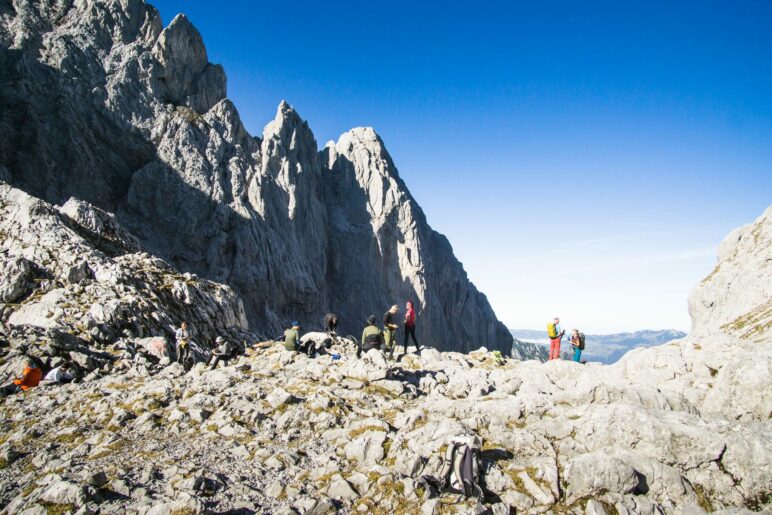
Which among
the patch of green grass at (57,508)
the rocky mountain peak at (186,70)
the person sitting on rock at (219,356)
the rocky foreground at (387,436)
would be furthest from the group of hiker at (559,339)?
the rocky mountain peak at (186,70)

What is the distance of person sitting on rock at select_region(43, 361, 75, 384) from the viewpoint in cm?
1856

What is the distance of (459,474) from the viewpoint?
31.7 ft

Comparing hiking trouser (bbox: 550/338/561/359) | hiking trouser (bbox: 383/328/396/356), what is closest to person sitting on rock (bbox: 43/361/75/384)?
hiking trouser (bbox: 383/328/396/356)

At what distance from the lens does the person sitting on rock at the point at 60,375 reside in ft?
60.9

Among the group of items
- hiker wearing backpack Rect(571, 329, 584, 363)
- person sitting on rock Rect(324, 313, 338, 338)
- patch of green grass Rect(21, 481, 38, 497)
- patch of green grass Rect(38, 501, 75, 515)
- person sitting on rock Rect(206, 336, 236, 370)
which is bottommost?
patch of green grass Rect(21, 481, 38, 497)

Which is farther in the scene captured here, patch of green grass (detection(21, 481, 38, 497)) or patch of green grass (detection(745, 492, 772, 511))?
patch of green grass (detection(21, 481, 38, 497))

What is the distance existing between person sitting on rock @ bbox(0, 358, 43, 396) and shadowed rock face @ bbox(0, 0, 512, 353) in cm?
5063

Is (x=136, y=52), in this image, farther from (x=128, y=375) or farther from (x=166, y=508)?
Answer: (x=166, y=508)

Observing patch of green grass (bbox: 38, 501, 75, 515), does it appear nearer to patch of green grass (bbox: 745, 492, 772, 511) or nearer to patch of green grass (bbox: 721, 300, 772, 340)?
patch of green grass (bbox: 745, 492, 772, 511)

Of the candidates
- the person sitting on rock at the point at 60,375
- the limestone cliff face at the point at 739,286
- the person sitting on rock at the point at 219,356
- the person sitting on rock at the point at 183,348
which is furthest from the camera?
the limestone cliff face at the point at 739,286

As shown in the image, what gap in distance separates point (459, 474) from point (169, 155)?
79.0 m

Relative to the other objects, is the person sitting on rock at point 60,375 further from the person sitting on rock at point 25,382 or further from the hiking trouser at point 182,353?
the hiking trouser at point 182,353

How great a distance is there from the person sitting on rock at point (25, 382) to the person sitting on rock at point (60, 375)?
360mm

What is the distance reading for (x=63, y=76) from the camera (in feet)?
226
